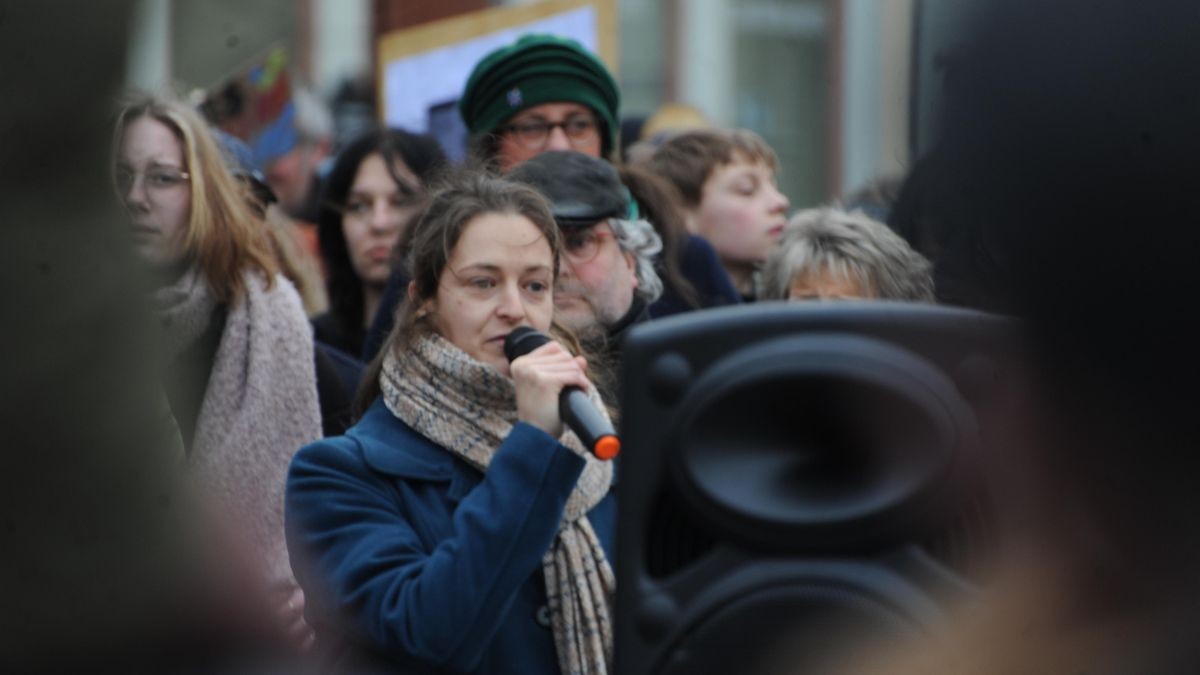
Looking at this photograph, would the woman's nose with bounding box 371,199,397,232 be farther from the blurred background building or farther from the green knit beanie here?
the blurred background building

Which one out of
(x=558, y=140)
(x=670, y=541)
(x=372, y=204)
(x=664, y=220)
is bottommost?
(x=372, y=204)

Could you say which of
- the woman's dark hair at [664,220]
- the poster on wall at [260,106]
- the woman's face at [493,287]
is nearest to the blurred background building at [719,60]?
the poster on wall at [260,106]

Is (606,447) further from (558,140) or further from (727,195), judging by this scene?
(727,195)

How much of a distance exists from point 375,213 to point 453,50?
97 cm

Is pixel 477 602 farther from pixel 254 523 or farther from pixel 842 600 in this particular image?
pixel 254 523

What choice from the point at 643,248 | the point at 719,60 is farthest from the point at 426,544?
the point at 719,60

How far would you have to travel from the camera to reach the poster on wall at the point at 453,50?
14.7 feet

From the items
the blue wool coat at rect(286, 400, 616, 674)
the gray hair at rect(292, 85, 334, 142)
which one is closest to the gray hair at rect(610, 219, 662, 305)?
the blue wool coat at rect(286, 400, 616, 674)

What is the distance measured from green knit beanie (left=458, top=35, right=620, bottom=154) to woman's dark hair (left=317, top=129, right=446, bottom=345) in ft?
1.18

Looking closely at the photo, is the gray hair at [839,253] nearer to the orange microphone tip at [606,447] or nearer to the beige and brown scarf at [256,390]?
the beige and brown scarf at [256,390]

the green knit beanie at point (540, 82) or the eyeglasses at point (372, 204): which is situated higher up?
the green knit beanie at point (540, 82)

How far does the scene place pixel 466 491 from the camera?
7.21ft

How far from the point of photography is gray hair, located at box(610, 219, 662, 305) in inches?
118

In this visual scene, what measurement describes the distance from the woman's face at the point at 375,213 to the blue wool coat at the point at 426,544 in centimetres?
157
